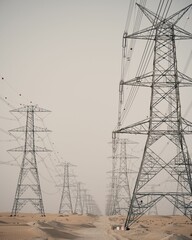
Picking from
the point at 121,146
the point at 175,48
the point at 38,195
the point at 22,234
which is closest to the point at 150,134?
the point at 175,48

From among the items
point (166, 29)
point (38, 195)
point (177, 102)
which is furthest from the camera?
point (38, 195)

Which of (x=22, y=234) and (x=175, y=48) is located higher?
(x=175, y=48)

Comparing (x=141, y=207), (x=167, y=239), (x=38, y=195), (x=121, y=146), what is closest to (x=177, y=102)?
(x=141, y=207)

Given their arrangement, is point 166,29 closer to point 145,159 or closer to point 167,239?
point 145,159

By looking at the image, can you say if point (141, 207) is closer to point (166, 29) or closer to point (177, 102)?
point (177, 102)

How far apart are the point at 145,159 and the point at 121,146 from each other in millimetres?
33846

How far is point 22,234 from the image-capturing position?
20.8 metres

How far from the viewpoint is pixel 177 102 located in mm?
22312

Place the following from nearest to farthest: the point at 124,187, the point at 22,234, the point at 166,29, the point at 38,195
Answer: the point at 22,234 → the point at 166,29 → the point at 38,195 → the point at 124,187

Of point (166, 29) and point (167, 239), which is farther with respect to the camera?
point (166, 29)

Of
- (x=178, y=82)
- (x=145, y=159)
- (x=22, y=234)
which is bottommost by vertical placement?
(x=22, y=234)

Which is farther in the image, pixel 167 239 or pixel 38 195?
pixel 38 195

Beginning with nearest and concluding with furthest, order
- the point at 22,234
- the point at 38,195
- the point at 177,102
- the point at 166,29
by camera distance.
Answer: the point at 22,234 → the point at 177,102 → the point at 166,29 → the point at 38,195

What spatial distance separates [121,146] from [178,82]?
33.7m
